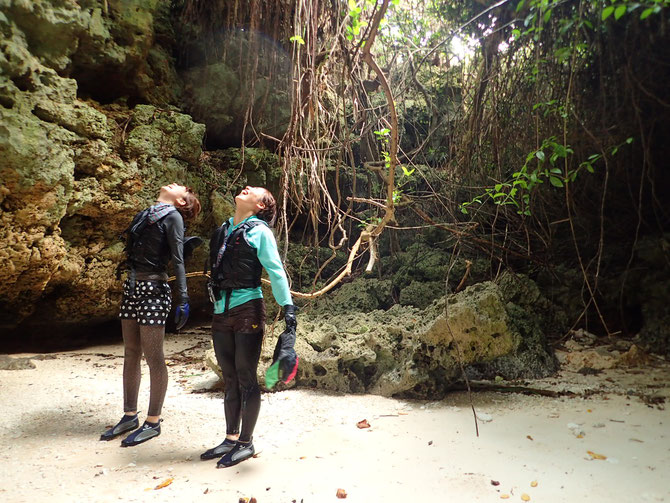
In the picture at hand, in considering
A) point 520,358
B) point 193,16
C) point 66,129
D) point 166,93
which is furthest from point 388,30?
point 520,358

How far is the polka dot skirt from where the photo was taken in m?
2.56

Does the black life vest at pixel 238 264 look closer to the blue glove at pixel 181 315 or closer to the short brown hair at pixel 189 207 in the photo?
the blue glove at pixel 181 315

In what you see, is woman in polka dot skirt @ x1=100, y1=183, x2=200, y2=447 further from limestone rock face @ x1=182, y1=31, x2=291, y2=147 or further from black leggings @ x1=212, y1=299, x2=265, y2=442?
limestone rock face @ x1=182, y1=31, x2=291, y2=147

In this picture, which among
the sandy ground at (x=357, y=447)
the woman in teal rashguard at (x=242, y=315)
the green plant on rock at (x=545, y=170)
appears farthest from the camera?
the green plant on rock at (x=545, y=170)

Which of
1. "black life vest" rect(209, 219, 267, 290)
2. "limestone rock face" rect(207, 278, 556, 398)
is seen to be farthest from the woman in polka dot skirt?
"limestone rock face" rect(207, 278, 556, 398)

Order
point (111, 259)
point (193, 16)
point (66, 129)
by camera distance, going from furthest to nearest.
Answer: point (193, 16) → point (111, 259) → point (66, 129)

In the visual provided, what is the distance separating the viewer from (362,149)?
562 centimetres

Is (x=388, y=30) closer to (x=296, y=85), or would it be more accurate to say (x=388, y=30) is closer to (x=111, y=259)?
(x=296, y=85)

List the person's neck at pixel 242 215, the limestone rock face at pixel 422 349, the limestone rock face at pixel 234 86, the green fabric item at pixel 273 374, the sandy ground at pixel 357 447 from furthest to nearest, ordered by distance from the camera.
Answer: the limestone rock face at pixel 234 86
the limestone rock face at pixel 422 349
the person's neck at pixel 242 215
the green fabric item at pixel 273 374
the sandy ground at pixel 357 447

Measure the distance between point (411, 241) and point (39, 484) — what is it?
4.57m

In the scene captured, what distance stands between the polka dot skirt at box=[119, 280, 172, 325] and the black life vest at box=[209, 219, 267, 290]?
0.48 meters

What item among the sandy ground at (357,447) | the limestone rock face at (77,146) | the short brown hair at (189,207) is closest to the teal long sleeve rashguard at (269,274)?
the short brown hair at (189,207)

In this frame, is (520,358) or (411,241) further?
(411,241)

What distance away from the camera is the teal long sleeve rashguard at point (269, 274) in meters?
2.30
